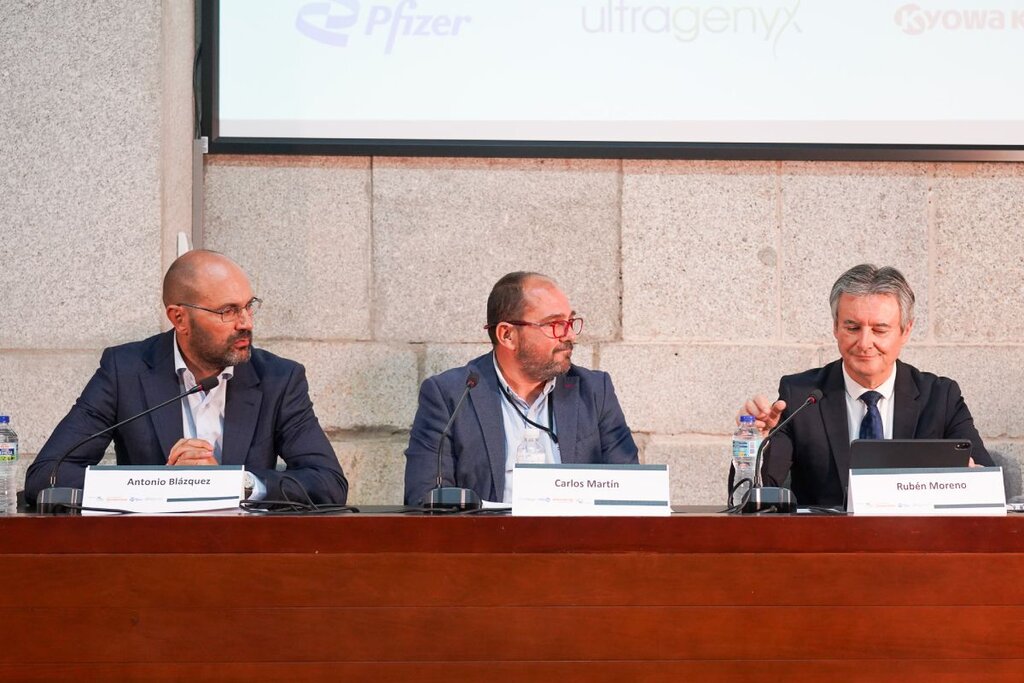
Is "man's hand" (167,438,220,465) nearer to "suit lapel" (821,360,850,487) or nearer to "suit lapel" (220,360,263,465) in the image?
"suit lapel" (220,360,263,465)

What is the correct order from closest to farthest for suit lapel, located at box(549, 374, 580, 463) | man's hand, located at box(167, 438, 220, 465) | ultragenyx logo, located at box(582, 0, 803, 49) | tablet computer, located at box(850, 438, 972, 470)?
1. tablet computer, located at box(850, 438, 972, 470)
2. man's hand, located at box(167, 438, 220, 465)
3. suit lapel, located at box(549, 374, 580, 463)
4. ultragenyx logo, located at box(582, 0, 803, 49)

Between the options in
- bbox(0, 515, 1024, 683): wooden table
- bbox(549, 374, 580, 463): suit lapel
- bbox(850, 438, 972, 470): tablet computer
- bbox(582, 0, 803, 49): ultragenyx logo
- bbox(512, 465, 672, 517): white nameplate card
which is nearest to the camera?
bbox(0, 515, 1024, 683): wooden table

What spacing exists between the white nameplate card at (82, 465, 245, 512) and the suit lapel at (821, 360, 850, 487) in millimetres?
1666

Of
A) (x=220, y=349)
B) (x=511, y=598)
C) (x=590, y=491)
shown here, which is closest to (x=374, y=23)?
(x=220, y=349)

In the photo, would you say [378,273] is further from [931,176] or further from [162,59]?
[931,176]

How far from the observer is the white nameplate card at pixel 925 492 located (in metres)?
2.13

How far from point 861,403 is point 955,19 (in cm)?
147

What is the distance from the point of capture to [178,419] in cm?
Result: 304

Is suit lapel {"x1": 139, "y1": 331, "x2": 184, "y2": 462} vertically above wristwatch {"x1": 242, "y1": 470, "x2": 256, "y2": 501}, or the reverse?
suit lapel {"x1": 139, "y1": 331, "x2": 184, "y2": 462}

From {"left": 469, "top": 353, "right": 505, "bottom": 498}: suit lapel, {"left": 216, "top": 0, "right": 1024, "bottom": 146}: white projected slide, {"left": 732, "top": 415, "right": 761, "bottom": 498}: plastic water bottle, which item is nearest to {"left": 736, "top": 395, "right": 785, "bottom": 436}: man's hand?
{"left": 732, "top": 415, "right": 761, "bottom": 498}: plastic water bottle

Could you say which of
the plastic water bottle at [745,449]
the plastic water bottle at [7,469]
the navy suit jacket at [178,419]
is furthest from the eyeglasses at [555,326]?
the plastic water bottle at [7,469]

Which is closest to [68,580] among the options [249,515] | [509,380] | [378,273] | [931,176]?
[249,515]

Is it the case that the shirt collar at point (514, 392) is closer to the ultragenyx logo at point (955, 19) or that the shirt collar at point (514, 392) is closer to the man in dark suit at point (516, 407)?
the man in dark suit at point (516, 407)

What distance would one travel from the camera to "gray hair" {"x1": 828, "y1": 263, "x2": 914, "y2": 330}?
312 cm
